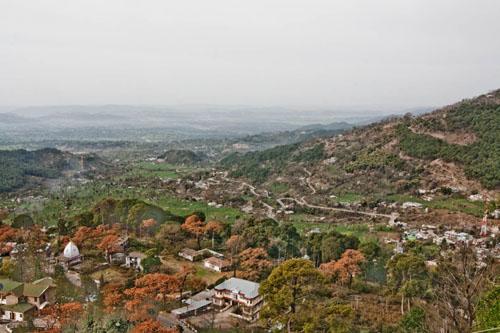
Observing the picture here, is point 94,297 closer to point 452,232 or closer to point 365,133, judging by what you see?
point 452,232

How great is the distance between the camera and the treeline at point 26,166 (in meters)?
62.0

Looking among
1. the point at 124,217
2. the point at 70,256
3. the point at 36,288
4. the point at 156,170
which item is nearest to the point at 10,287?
the point at 36,288

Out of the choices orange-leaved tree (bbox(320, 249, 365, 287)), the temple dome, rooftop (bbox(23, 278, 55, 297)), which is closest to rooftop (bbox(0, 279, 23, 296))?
rooftop (bbox(23, 278, 55, 297))

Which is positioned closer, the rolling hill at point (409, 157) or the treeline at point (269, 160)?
the rolling hill at point (409, 157)

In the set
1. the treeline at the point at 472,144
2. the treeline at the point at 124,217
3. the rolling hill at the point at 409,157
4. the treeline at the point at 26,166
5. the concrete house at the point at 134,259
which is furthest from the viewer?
the treeline at the point at 26,166

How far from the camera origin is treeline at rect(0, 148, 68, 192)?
204ft

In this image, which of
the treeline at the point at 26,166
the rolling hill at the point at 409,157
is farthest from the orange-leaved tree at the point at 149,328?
the treeline at the point at 26,166

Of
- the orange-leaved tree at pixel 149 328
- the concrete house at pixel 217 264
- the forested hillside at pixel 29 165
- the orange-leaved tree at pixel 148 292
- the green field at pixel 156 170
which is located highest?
the orange-leaved tree at pixel 149 328

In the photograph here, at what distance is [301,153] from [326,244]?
151 feet

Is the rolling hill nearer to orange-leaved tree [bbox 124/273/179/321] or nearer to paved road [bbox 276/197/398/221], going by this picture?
paved road [bbox 276/197/398/221]

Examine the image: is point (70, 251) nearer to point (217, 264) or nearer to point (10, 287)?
point (10, 287)

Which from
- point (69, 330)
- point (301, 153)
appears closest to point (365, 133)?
point (301, 153)

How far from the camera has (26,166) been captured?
7175cm

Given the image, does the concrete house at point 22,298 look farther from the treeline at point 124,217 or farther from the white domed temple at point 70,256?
the treeline at point 124,217
